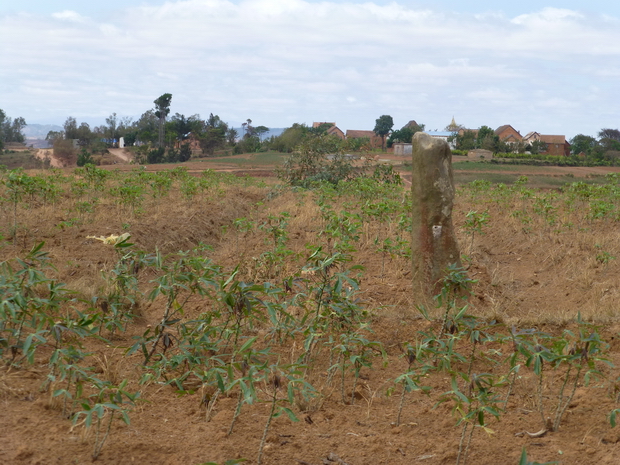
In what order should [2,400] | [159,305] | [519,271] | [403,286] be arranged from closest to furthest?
[2,400] → [159,305] → [403,286] → [519,271]

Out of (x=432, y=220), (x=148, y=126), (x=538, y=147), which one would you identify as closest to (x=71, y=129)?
(x=148, y=126)

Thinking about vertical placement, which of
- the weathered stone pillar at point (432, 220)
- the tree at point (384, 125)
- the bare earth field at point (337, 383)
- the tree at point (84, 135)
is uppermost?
the tree at point (384, 125)

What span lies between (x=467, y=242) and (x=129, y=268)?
648 centimetres

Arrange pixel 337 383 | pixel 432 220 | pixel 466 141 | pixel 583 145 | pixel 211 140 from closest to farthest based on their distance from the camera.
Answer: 1. pixel 337 383
2. pixel 432 220
3. pixel 211 140
4. pixel 583 145
5. pixel 466 141

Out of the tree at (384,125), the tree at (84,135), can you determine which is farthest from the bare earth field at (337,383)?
the tree at (384,125)

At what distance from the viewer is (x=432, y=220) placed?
5.54m

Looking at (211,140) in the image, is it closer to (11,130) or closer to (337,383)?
(11,130)

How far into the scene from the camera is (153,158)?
4097cm

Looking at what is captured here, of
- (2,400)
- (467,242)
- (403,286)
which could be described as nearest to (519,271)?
(467,242)

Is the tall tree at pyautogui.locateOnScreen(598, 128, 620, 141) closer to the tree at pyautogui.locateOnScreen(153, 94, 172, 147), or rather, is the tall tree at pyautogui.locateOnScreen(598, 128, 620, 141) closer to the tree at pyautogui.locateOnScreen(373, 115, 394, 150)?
the tree at pyautogui.locateOnScreen(373, 115, 394, 150)

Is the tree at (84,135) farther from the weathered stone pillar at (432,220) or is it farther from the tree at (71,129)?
the weathered stone pillar at (432,220)

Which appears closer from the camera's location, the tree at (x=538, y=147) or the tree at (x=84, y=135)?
the tree at (x=84, y=135)

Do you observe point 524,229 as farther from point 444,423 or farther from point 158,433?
point 158,433

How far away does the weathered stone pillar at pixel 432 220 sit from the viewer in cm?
550
